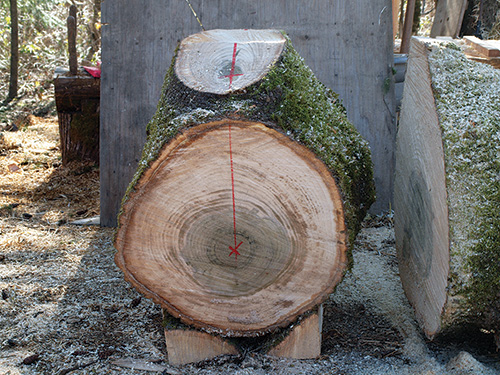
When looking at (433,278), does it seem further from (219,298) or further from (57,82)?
(57,82)

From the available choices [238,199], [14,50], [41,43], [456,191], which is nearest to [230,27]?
[238,199]

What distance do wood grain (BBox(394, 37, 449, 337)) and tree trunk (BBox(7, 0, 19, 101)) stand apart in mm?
6276

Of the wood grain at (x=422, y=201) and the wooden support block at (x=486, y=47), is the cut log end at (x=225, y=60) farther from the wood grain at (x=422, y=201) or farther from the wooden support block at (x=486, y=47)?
the wooden support block at (x=486, y=47)

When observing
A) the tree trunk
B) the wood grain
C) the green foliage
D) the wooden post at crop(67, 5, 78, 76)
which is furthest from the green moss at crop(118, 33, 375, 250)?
the green foliage

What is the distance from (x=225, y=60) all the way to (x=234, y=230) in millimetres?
716

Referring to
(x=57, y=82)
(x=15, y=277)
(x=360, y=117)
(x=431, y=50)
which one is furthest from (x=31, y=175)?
(x=431, y=50)

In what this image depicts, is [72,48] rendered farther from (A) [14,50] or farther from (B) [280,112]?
(B) [280,112]

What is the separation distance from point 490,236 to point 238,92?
1.10 m

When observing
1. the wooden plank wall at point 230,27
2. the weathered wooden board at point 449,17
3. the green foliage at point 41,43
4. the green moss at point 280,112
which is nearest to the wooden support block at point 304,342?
the green moss at point 280,112

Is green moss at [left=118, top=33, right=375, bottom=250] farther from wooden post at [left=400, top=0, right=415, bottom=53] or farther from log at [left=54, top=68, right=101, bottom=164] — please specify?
log at [left=54, top=68, right=101, bottom=164]

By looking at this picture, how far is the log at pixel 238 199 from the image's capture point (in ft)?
6.27

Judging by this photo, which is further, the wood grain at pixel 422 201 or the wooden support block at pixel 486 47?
the wooden support block at pixel 486 47

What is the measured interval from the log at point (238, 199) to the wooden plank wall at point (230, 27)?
1.75 m

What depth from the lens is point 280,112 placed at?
1940mm
